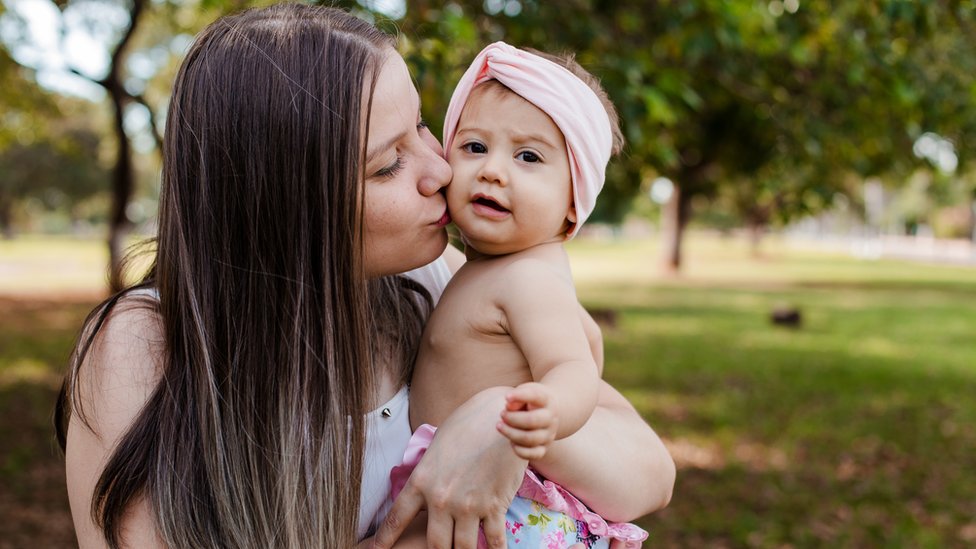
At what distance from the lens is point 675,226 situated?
2858 cm

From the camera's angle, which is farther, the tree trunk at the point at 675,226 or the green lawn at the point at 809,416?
the tree trunk at the point at 675,226

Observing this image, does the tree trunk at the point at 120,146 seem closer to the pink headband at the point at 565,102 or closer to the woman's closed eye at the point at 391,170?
the pink headband at the point at 565,102

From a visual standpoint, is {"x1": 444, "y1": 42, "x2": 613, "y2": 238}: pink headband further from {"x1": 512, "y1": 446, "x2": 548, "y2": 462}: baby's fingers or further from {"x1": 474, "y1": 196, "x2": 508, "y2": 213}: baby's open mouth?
{"x1": 512, "y1": 446, "x2": 548, "y2": 462}: baby's fingers

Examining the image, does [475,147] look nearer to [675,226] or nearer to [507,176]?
[507,176]

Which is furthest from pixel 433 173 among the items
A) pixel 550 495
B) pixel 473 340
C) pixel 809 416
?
pixel 809 416

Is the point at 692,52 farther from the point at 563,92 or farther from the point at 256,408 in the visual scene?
the point at 256,408

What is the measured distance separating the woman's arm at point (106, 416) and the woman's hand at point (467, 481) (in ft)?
1.54

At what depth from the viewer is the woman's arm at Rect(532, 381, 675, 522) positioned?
5.38 feet

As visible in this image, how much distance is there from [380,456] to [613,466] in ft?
1.62

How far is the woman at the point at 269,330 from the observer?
1.54 m

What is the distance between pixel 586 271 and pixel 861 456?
25.2 m

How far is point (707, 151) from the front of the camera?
28.9ft

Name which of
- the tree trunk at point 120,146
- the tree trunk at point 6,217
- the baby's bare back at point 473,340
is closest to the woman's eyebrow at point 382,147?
the baby's bare back at point 473,340

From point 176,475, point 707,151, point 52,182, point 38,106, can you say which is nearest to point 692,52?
point 176,475
